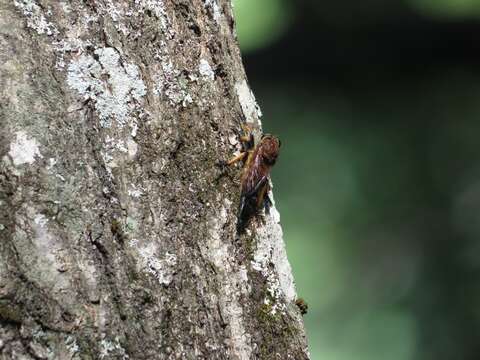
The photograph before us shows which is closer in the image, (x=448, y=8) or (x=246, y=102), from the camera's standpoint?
(x=246, y=102)

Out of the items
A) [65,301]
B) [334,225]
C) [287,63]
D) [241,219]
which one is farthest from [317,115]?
[65,301]

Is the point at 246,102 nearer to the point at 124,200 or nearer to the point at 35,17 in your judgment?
the point at 124,200

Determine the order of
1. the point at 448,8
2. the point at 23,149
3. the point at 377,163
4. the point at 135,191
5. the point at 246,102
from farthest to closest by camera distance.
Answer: the point at 377,163 < the point at 448,8 < the point at 246,102 < the point at 135,191 < the point at 23,149

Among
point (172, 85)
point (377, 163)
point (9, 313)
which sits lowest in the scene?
A: point (9, 313)

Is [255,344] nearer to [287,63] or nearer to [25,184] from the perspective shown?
[25,184]

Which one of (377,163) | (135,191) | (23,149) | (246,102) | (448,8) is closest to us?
(23,149)

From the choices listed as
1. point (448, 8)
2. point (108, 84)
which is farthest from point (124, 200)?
point (448, 8)

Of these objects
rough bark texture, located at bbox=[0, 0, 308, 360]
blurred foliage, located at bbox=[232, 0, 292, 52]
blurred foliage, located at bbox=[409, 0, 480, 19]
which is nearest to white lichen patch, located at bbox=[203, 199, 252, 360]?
rough bark texture, located at bbox=[0, 0, 308, 360]

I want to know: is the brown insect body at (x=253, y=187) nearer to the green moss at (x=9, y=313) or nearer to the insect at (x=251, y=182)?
the insect at (x=251, y=182)
